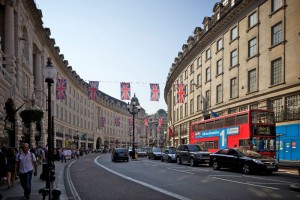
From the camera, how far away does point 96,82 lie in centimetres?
3697

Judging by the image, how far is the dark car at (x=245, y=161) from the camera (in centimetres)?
1784

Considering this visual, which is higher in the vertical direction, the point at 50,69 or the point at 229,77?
the point at 229,77

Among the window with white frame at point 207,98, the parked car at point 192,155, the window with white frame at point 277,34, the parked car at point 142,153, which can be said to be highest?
the window with white frame at point 277,34

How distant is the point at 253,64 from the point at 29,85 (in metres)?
23.4

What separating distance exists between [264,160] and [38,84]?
31462 millimetres

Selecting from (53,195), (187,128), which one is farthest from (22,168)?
(187,128)

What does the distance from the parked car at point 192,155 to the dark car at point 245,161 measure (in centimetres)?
311

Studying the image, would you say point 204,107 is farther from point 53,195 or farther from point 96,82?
point 53,195

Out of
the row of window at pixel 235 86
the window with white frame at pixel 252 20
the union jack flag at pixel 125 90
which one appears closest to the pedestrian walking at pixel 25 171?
the row of window at pixel 235 86

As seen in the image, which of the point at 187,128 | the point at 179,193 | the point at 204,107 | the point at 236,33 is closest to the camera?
the point at 179,193

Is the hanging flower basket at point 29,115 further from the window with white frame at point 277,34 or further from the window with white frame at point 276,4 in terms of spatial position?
the window with white frame at point 276,4

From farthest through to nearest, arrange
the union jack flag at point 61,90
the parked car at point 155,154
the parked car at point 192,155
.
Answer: the parked car at point 155,154 < the union jack flag at point 61,90 < the parked car at point 192,155

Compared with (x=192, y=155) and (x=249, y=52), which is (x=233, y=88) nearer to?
(x=249, y=52)

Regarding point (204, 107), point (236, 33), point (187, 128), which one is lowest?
point (187, 128)
